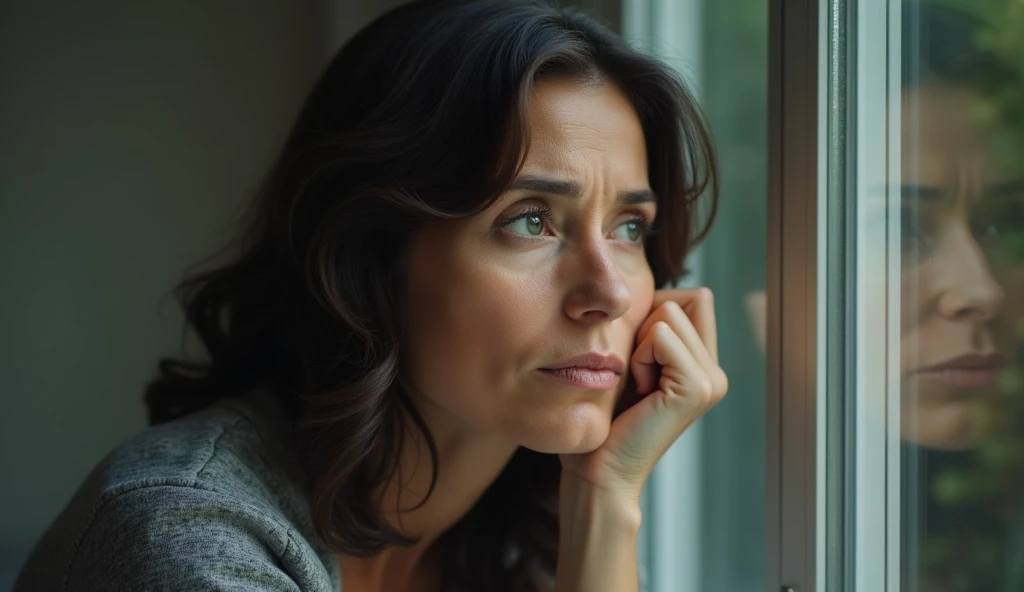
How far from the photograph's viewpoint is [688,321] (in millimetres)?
1096

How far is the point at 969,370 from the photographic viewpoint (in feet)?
2.46

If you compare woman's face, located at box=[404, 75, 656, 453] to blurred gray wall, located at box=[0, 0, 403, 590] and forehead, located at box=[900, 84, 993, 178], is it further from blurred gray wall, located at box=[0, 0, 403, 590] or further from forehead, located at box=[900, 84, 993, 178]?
blurred gray wall, located at box=[0, 0, 403, 590]

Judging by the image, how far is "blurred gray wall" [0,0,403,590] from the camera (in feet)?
6.02

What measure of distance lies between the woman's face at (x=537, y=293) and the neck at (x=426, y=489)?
0.40 ft

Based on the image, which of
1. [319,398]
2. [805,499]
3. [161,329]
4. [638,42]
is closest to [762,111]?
[638,42]

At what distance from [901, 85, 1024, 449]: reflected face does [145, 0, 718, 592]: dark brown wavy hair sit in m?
0.36

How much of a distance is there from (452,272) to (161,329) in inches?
47.3

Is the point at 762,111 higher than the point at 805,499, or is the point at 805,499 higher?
the point at 762,111

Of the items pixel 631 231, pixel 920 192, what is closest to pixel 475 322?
pixel 631 231

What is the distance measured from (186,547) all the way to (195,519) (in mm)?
36

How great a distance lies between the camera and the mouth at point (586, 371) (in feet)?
3.18

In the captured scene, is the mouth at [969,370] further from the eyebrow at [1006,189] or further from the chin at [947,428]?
the eyebrow at [1006,189]

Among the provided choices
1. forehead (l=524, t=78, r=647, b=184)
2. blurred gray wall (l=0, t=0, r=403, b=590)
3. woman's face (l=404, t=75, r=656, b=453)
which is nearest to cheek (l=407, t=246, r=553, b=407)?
woman's face (l=404, t=75, r=656, b=453)

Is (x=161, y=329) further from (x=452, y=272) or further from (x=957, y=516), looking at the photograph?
(x=957, y=516)
